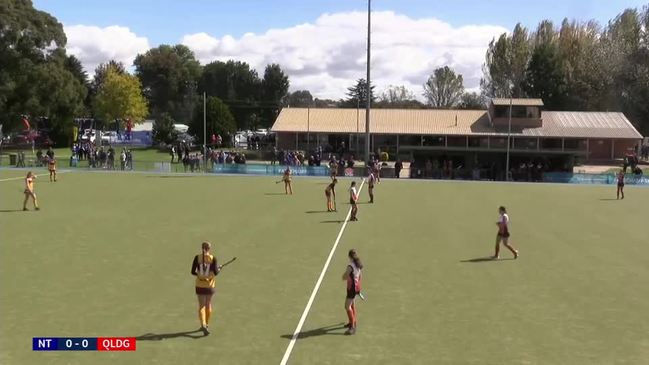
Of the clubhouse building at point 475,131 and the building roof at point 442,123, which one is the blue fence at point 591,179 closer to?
the clubhouse building at point 475,131

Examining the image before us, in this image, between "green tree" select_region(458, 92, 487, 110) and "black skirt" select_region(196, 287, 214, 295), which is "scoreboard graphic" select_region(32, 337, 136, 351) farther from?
"green tree" select_region(458, 92, 487, 110)

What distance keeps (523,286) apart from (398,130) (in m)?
53.0

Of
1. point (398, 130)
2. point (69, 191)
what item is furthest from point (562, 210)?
point (398, 130)

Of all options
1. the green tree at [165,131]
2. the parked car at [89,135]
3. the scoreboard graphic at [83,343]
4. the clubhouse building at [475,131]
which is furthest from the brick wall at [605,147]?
the scoreboard graphic at [83,343]

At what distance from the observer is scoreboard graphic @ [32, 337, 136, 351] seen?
10062mm

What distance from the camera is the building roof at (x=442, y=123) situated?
64.2m

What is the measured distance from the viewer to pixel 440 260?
17.1 metres

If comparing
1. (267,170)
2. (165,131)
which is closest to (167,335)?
(267,170)

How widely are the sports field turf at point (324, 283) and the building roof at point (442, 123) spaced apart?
37864mm

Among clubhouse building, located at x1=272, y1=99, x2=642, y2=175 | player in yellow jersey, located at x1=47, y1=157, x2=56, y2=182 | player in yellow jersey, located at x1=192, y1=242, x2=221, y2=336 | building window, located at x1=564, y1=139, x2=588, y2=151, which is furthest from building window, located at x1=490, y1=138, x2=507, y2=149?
player in yellow jersey, located at x1=192, y1=242, x2=221, y2=336

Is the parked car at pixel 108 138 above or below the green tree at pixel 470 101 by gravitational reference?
below

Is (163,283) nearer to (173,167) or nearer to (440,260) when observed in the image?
(440,260)

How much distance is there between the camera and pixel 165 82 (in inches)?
4520

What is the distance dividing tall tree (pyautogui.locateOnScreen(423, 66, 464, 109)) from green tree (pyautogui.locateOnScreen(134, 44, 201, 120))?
4517 centimetres
